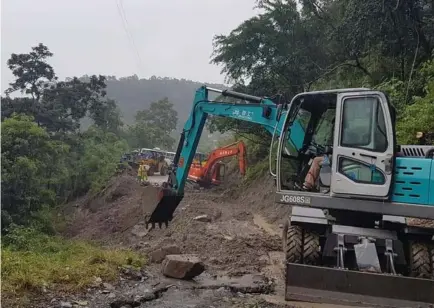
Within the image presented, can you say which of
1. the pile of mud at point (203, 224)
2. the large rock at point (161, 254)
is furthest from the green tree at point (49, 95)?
the large rock at point (161, 254)

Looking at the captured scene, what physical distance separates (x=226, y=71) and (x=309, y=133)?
1507 centimetres

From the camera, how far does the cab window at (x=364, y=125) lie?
5.78 meters

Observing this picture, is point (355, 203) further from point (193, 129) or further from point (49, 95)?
point (49, 95)

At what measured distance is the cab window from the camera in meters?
5.78

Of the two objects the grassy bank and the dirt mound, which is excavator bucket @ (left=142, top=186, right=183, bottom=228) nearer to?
the grassy bank

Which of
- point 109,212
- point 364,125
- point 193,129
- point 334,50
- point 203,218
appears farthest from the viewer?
point 109,212

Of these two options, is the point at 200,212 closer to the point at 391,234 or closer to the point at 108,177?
the point at 391,234

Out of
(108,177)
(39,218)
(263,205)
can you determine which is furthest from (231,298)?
(108,177)

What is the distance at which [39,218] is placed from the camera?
61.0ft

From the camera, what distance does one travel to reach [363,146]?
231 inches

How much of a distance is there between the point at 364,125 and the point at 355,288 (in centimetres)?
188

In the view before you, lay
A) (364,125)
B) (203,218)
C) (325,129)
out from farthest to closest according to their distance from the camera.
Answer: (203,218) < (325,129) < (364,125)

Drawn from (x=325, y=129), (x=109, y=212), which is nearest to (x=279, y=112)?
(x=325, y=129)

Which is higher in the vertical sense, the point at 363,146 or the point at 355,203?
the point at 363,146
